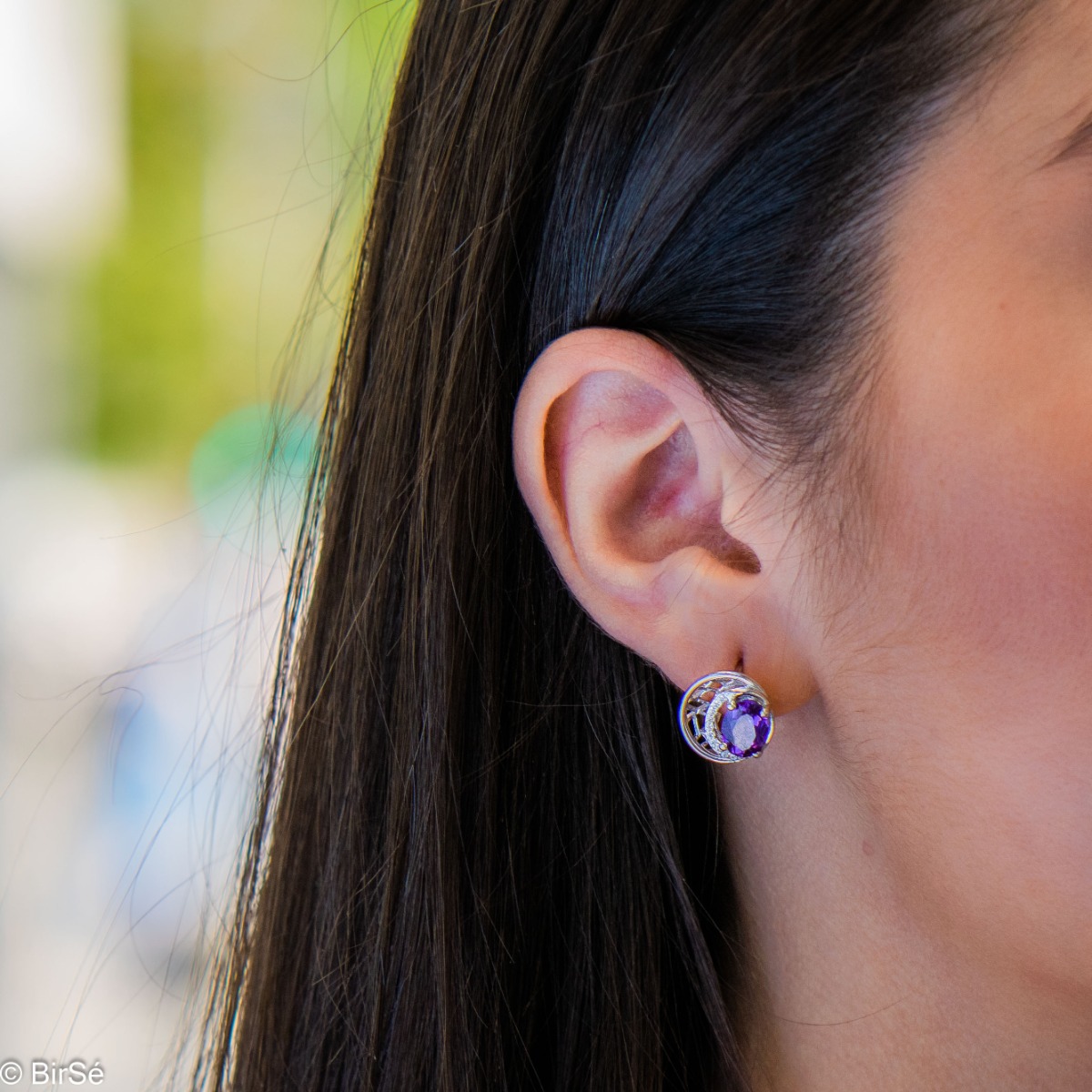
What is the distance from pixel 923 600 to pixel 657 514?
0.62 ft

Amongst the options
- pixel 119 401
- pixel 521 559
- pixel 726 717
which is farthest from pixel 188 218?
pixel 726 717

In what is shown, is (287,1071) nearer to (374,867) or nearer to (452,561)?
(374,867)

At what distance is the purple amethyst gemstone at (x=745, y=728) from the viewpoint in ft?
2.51

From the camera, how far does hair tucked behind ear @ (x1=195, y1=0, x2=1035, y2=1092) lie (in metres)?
0.75

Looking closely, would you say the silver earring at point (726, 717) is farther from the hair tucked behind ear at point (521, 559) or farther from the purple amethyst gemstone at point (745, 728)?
the hair tucked behind ear at point (521, 559)

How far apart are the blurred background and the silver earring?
7.04 feet

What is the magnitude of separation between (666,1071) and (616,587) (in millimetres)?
416

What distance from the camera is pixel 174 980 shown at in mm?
2961

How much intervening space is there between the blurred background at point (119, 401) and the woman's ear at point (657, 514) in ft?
6.86

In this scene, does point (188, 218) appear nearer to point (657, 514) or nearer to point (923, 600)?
point (657, 514)

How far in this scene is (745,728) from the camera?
30.2 inches

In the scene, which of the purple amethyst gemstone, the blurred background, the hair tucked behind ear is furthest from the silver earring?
the blurred background

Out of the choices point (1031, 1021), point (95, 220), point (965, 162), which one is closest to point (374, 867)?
point (1031, 1021)

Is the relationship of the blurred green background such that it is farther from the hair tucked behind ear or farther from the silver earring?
the silver earring
